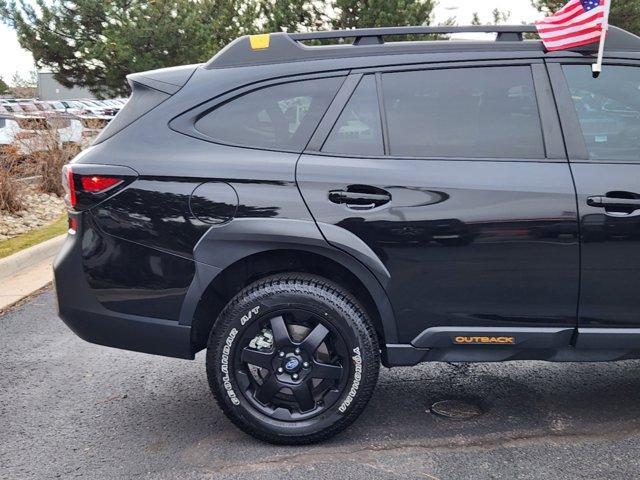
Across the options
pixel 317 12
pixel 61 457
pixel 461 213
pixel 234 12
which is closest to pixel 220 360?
pixel 61 457

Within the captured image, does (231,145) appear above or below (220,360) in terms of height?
above

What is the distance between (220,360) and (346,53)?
1.55m

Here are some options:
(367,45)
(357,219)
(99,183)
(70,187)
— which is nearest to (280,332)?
(357,219)

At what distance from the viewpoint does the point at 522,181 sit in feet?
10.0

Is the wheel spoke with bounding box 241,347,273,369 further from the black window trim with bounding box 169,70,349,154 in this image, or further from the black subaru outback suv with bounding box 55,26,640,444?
the black window trim with bounding box 169,70,349,154

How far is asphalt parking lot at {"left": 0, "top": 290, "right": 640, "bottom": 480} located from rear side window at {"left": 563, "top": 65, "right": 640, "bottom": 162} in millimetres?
1358

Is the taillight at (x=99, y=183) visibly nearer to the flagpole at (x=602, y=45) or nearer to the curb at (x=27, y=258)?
the flagpole at (x=602, y=45)

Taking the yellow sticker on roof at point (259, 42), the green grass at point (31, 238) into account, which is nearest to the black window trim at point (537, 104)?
the yellow sticker on roof at point (259, 42)

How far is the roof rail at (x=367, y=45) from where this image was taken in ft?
10.7

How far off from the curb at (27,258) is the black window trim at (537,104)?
15.3 feet

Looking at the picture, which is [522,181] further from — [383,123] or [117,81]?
[117,81]

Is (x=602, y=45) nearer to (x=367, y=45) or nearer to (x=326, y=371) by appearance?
(x=367, y=45)

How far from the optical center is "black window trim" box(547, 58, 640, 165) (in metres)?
3.11

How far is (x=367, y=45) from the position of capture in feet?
10.9
